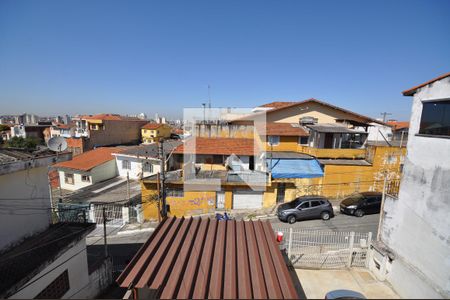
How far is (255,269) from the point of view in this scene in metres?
4.42

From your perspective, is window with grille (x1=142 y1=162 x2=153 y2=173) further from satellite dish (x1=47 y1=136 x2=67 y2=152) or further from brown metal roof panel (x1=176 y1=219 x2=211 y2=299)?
brown metal roof panel (x1=176 y1=219 x2=211 y2=299)

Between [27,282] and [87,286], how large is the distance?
301 cm

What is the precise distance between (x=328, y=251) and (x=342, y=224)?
15.3ft

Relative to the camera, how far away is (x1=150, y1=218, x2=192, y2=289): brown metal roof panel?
412 centimetres

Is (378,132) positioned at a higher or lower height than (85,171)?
higher

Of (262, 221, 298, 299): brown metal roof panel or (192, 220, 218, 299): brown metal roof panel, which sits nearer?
(262, 221, 298, 299): brown metal roof panel

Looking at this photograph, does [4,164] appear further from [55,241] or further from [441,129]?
Answer: [441,129]

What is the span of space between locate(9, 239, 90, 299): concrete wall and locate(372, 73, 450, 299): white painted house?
1027cm

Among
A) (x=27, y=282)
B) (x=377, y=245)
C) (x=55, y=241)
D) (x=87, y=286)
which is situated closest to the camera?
(x=27, y=282)

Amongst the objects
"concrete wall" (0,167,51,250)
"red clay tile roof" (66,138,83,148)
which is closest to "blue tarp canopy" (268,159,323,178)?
"concrete wall" (0,167,51,250)

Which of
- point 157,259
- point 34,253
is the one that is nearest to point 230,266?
point 157,259

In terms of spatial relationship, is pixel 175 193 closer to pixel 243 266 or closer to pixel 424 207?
pixel 243 266

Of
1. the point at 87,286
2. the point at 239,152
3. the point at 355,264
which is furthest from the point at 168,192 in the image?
the point at 355,264

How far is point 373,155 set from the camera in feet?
56.7
